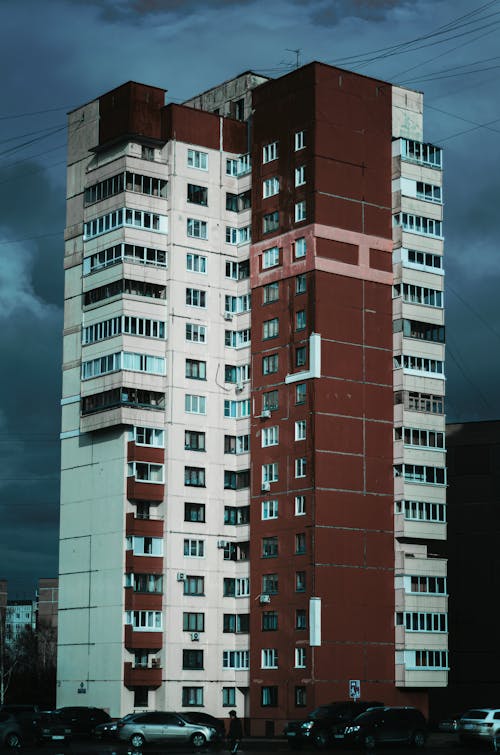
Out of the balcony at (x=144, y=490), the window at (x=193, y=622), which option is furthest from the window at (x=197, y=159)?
the window at (x=193, y=622)

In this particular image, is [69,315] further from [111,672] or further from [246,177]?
[111,672]

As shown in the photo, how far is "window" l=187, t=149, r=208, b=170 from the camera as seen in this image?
3792 inches

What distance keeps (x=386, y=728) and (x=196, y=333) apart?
3480cm

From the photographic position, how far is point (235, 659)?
92.2m

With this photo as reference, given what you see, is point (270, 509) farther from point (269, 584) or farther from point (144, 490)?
point (144, 490)

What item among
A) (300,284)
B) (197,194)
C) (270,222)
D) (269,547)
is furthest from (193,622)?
(197,194)

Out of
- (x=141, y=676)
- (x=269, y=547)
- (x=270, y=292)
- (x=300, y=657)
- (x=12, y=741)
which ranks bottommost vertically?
(x=12, y=741)

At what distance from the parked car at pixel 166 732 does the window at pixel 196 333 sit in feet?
99.3

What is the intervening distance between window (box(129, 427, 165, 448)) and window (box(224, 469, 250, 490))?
550cm

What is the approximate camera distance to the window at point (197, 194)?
9619cm

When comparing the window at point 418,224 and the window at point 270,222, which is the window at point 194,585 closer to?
the window at point 270,222

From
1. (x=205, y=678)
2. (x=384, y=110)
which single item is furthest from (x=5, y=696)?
(x=384, y=110)

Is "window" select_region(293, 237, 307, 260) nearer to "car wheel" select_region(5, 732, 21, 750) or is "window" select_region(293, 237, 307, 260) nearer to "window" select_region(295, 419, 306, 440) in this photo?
"window" select_region(295, 419, 306, 440)

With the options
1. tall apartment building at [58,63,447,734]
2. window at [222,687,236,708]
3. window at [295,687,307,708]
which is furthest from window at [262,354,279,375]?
window at [222,687,236,708]
